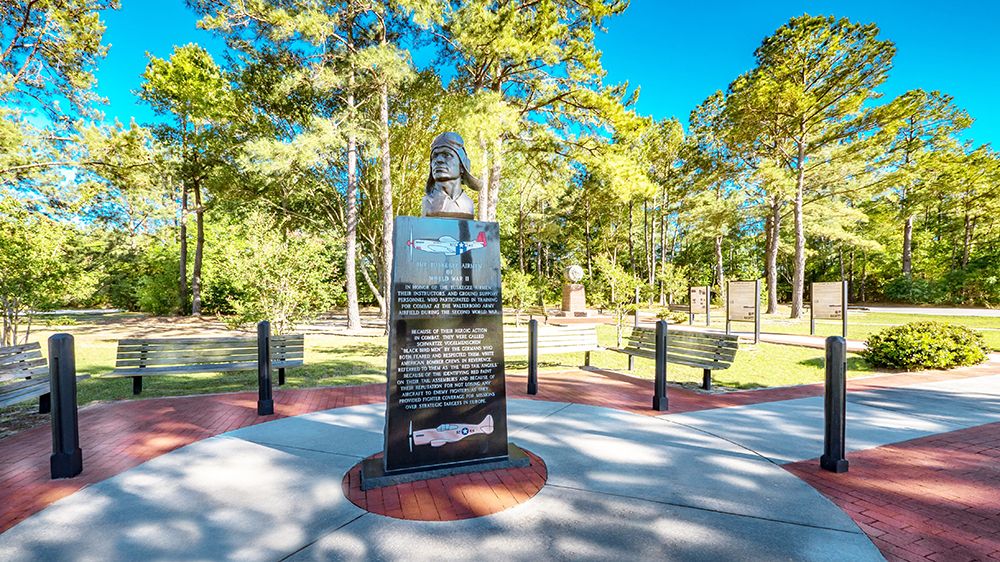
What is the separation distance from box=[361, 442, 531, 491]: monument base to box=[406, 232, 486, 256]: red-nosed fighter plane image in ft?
5.87

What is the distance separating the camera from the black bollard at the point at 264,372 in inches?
214

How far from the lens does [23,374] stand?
5465 millimetres

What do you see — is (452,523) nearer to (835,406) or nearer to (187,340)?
(835,406)

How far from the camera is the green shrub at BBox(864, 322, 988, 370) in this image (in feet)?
27.6

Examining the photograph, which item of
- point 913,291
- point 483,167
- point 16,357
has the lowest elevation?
point 16,357

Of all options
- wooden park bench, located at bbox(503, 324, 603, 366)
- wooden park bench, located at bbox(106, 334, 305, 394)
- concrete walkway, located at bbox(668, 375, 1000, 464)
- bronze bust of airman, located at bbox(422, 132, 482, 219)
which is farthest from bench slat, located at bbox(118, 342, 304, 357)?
concrete walkway, located at bbox(668, 375, 1000, 464)

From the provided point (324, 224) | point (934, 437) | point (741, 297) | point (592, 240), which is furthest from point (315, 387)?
point (592, 240)

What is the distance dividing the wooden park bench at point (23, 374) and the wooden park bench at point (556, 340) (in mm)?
6044

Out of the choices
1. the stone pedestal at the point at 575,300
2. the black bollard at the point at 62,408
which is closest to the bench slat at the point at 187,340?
the black bollard at the point at 62,408

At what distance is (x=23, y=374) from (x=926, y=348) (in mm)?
14296

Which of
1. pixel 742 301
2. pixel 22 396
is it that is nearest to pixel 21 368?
pixel 22 396

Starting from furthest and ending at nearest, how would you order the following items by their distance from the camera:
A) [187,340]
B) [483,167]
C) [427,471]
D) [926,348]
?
[483,167]
[926,348]
[187,340]
[427,471]

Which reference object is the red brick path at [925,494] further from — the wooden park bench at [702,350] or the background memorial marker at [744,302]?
the background memorial marker at [744,302]

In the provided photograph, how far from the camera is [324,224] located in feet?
75.0
